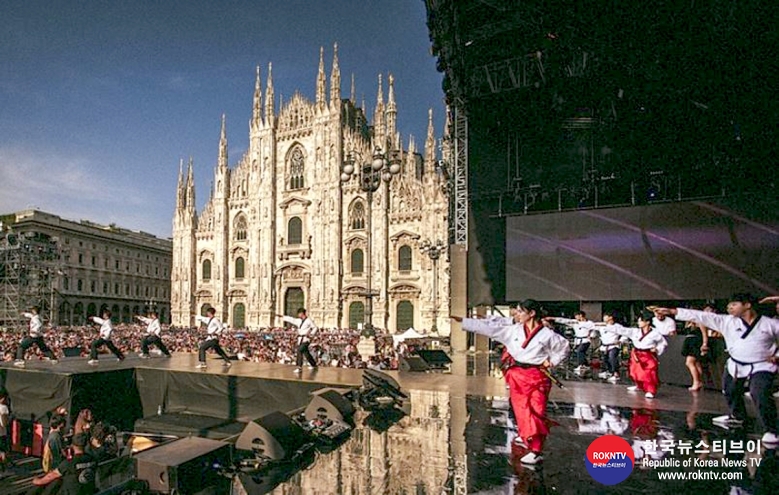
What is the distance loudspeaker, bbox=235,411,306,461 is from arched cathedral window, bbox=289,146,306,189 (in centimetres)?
3814

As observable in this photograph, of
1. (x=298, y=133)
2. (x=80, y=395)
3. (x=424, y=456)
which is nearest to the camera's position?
(x=424, y=456)

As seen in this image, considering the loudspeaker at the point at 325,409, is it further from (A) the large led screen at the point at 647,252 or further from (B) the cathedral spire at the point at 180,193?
(B) the cathedral spire at the point at 180,193

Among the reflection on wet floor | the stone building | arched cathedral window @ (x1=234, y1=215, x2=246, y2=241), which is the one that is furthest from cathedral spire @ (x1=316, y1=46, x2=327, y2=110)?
the reflection on wet floor

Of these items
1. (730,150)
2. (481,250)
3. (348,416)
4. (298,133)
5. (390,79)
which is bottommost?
(348,416)

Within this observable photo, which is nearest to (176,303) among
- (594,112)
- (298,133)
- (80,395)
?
(298,133)

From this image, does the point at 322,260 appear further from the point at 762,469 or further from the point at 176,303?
the point at 762,469

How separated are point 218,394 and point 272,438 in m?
7.35

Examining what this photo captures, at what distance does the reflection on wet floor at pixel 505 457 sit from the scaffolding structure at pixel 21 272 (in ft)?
132

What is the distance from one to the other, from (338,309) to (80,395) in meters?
27.1

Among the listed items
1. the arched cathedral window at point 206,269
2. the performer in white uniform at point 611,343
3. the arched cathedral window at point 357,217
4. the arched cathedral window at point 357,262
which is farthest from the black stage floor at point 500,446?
the arched cathedral window at point 206,269

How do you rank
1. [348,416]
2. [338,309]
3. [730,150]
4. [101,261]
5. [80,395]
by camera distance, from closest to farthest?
[348,416], [80,395], [730,150], [338,309], [101,261]

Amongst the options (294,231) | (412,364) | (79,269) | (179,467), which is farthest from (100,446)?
(79,269)

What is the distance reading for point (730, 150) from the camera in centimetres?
1334

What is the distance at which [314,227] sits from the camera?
40125 mm
